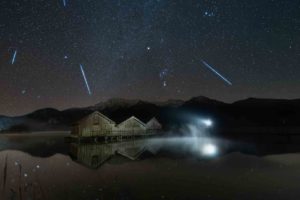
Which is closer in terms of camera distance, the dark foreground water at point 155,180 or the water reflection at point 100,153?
the dark foreground water at point 155,180

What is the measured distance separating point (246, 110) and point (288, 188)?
552 ft

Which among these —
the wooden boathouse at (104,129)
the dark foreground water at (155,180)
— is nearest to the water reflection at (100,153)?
the dark foreground water at (155,180)

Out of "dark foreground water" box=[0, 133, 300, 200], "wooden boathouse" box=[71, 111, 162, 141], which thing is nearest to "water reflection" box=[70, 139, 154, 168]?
"dark foreground water" box=[0, 133, 300, 200]

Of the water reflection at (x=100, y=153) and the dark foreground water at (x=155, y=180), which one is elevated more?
the water reflection at (x=100, y=153)

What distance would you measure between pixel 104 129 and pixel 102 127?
58 cm

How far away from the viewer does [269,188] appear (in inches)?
629

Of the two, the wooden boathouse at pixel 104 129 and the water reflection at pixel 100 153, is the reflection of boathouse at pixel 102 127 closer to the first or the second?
the wooden boathouse at pixel 104 129

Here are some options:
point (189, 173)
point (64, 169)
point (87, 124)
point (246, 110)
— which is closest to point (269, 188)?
point (189, 173)

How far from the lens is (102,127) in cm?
5462

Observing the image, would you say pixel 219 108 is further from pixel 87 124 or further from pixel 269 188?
pixel 269 188

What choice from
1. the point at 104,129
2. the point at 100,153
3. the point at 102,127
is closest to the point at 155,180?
the point at 100,153

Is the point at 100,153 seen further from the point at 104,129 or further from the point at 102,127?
the point at 104,129

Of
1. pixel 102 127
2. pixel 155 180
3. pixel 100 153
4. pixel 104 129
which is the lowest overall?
pixel 155 180

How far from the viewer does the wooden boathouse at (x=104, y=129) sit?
52.3 metres
